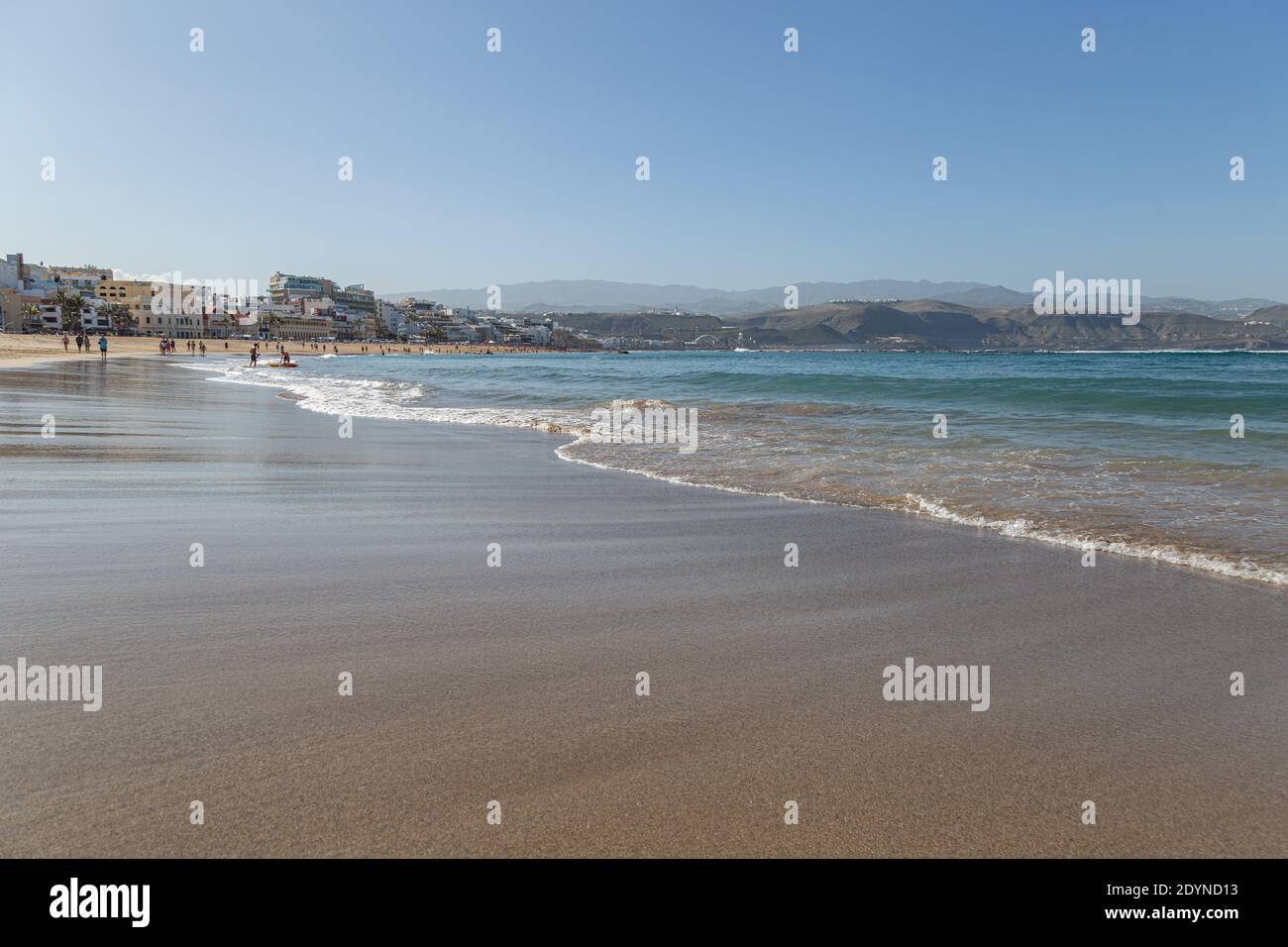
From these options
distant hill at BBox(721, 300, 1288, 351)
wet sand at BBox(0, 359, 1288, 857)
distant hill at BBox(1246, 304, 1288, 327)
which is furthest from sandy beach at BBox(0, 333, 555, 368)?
distant hill at BBox(1246, 304, 1288, 327)

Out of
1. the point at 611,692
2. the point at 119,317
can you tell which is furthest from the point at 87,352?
the point at 119,317

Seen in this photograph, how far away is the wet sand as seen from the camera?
2.63 metres

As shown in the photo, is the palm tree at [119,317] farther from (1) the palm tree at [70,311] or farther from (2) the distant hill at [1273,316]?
(2) the distant hill at [1273,316]

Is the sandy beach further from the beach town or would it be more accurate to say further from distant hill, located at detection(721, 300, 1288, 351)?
distant hill, located at detection(721, 300, 1288, 351)

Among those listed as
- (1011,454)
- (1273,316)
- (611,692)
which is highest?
(1273,316)

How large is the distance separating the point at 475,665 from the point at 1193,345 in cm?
13166

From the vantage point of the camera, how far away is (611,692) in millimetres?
3686

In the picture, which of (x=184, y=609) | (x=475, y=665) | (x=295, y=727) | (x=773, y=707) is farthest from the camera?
(x=184, y=609)

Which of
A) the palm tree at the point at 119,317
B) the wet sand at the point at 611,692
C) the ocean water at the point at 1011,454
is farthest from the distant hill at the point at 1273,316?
the palm tree at the point at 119,317

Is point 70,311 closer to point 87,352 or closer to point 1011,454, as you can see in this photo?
Result: point 87,352
